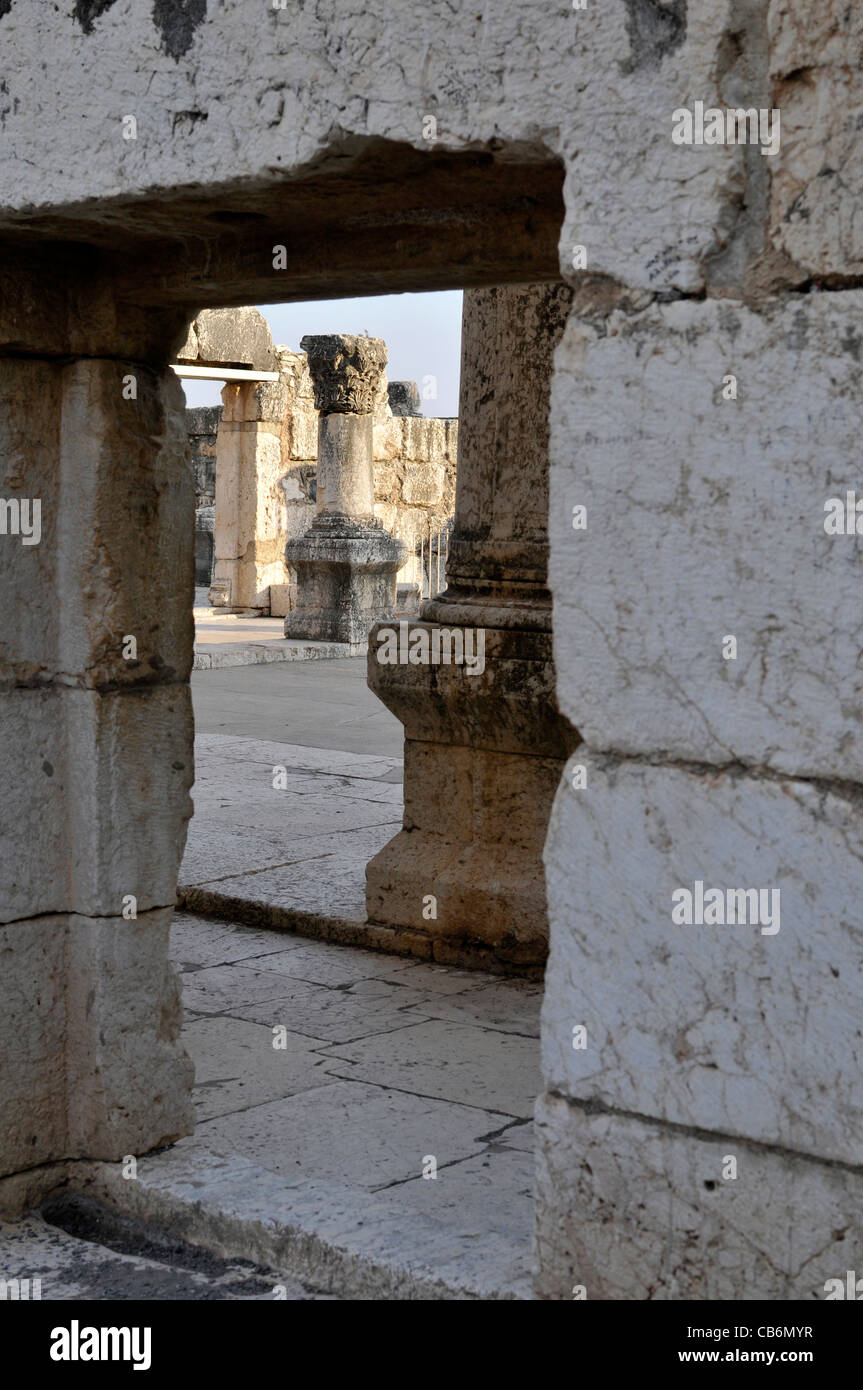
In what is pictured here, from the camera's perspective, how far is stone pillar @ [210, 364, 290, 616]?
16531mm

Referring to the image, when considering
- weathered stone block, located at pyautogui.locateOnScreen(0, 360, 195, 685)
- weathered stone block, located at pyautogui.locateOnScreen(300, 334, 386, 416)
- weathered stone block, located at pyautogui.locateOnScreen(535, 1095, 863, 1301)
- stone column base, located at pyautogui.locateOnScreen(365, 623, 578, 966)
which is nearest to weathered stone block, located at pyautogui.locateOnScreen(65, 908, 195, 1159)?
weathered stone block, located at pyautogui.locateOnScreen(0, 360, 195, 685)

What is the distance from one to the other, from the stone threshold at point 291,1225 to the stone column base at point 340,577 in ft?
36.3

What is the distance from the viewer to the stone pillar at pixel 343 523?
14227 millimetres

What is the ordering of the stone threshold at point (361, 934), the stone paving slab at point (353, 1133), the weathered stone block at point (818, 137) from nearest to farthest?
the weathered stone block at point (818, 137) → the stone paving slab at point (353, 1133) → the stone threshold at point (361, 934)

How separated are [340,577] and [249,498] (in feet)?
9.85

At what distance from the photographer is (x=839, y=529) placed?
2062mm

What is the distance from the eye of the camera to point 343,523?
14.6m

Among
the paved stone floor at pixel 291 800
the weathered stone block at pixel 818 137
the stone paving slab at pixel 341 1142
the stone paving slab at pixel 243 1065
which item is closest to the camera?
the weathered stone block at pixel 818 137

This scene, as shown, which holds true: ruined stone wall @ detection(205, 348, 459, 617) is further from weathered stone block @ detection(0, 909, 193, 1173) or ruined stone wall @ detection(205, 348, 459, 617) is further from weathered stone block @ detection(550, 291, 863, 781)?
weathered stone block @ detection(550, 291, 863, 781)

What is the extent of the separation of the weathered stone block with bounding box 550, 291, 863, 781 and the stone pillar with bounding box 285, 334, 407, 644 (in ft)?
39.4

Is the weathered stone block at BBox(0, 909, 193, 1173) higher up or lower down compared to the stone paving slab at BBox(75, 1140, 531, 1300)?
higher up

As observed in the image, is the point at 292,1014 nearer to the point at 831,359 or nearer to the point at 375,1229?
the point at 375,1229

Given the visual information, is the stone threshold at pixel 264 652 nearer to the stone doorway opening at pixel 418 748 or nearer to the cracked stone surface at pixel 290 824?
the cracked stone surface at pixel 290 824

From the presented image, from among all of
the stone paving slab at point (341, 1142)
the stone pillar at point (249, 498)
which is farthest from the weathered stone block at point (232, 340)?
the stone paving slab at point (341, 1142)
